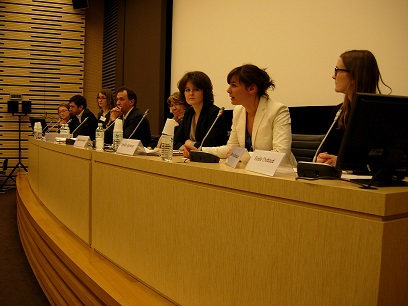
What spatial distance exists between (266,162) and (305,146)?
189cm

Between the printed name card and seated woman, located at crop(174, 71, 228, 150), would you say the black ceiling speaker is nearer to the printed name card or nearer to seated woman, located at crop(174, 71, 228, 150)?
seated woman, located at crop(174, 71, 228, 150)

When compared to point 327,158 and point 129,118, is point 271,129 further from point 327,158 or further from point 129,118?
point 129,118

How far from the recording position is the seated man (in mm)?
3889

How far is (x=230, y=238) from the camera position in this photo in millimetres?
1253

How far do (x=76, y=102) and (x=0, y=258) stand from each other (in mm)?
2852

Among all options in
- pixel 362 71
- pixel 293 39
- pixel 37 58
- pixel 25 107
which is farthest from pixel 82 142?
pixel 37 58

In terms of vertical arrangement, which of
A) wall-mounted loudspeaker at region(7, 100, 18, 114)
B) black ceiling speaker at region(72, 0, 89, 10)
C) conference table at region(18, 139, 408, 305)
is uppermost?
A: black ceiling speaker at region(72, 0, 89, 10)

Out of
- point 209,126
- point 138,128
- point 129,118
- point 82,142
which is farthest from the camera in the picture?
point 129,118

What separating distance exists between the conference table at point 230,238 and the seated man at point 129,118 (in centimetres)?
153

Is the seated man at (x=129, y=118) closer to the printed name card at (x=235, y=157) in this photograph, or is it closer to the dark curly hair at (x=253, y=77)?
the dark curly hair at (x=253, y=77)

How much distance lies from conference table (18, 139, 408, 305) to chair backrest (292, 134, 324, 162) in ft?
4.86

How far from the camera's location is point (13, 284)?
2.88 m

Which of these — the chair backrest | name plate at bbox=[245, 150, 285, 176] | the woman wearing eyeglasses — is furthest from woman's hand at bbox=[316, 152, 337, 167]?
the chair backrest

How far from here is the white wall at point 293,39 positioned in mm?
3111
